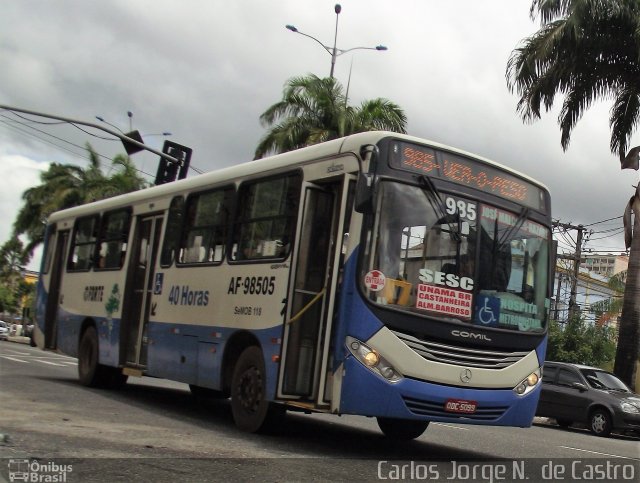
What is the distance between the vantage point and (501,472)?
28.2ft

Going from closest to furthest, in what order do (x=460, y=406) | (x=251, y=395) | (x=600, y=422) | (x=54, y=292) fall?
1. (x=460, y=406)
2. (x=251, y=395)
3. (x=54, y=292)
4. (x=600, y=422)

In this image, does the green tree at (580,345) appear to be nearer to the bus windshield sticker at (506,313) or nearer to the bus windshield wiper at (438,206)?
the bus windshield sticker at (506,313)

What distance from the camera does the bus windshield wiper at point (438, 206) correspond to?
342 inches

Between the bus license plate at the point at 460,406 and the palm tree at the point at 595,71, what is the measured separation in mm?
13674

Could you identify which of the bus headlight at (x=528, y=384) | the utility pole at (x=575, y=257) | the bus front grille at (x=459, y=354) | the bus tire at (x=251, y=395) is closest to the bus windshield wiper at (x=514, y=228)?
the bus front grille at (x=459, y=354)

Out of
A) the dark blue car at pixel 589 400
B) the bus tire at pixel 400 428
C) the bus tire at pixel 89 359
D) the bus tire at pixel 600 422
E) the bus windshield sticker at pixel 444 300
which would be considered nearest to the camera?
the bus windshield sticker at pixel 444 300

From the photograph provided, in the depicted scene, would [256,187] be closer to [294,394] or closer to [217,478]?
[294,394]

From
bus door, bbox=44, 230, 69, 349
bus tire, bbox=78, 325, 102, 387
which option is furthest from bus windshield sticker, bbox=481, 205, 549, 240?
bus door, bbox=44, 230, 69, 349

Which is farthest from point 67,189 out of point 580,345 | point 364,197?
point 364,197

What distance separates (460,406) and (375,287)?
1543mm

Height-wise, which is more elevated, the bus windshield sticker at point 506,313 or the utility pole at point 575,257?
the utility pole at point 575,257

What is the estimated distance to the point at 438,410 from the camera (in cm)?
846

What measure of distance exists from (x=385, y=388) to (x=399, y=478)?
0.93 metres

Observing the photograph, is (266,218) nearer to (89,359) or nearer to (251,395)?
(251,395)
